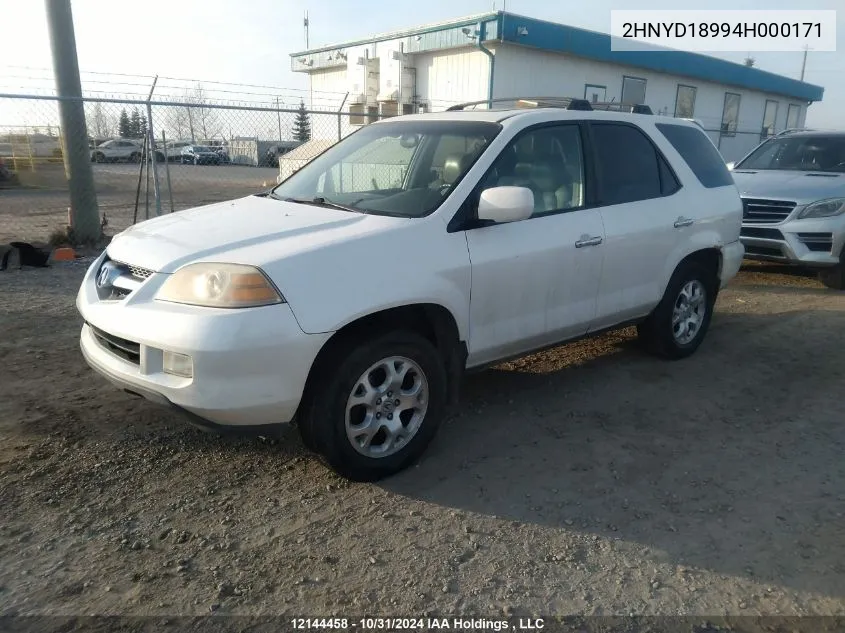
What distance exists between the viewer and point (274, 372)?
2.85 metres

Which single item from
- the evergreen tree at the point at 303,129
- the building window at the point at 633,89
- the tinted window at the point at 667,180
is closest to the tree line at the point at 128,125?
the evergreen tree at the point at 303,129

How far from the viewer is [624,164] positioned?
178 inches

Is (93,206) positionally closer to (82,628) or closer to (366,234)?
(366,234)

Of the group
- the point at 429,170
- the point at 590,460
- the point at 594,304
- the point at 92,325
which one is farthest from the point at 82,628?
the point at 594,304

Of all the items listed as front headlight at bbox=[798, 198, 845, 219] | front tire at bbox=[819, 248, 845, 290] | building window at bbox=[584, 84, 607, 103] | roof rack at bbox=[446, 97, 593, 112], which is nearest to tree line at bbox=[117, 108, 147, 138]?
roof rack at bbox=[446, 97, 593, 112]

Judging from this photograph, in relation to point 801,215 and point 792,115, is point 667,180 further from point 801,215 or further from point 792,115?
point 792,115

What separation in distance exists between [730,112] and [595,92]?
8265 mm

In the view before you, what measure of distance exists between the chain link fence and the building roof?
10.8 feet

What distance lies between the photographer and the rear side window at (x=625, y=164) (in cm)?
437

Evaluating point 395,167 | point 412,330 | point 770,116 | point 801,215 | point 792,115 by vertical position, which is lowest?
point 412,330

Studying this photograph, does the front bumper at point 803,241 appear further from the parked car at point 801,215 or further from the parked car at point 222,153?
the parked car at point 222,153

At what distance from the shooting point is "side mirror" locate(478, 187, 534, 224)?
3375mm

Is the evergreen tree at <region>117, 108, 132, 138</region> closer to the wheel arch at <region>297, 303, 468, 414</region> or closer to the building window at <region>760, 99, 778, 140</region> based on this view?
the wheel arch at <region>297, 303, 468, 414</region>

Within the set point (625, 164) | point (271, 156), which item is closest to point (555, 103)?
point (625, 164)
